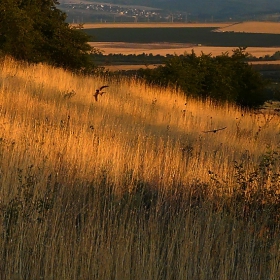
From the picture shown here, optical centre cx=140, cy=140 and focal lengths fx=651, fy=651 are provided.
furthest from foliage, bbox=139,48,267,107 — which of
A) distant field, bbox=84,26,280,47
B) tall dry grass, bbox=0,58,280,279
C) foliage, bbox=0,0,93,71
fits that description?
distant field, bbox=84,26,280,47

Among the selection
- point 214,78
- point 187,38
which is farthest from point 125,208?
point 187,38

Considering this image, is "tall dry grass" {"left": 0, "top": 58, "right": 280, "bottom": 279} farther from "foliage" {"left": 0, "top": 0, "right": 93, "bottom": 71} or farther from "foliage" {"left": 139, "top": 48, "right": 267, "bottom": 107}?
"foliage" {"left": 139, "top": 48, "right": 267, "bottom": 107}

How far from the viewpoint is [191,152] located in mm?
8555

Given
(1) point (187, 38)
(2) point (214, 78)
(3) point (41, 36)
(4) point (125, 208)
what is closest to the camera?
(4) point (125, 208)

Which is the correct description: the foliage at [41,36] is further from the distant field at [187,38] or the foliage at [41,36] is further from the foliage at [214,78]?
the distant field at [187,38]

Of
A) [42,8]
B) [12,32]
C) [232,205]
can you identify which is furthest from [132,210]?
[42,8]

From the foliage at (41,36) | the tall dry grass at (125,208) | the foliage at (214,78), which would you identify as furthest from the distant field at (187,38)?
the tall dry grass at (125,208)

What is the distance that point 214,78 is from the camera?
947 inches

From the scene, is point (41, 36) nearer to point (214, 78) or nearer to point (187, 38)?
point (214, 78)

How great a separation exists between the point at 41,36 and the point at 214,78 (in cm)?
650

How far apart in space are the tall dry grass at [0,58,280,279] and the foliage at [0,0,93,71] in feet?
36.9

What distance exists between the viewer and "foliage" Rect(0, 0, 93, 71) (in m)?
21.2

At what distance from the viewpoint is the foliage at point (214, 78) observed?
22.8 metres

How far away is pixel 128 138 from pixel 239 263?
4.79 metres
